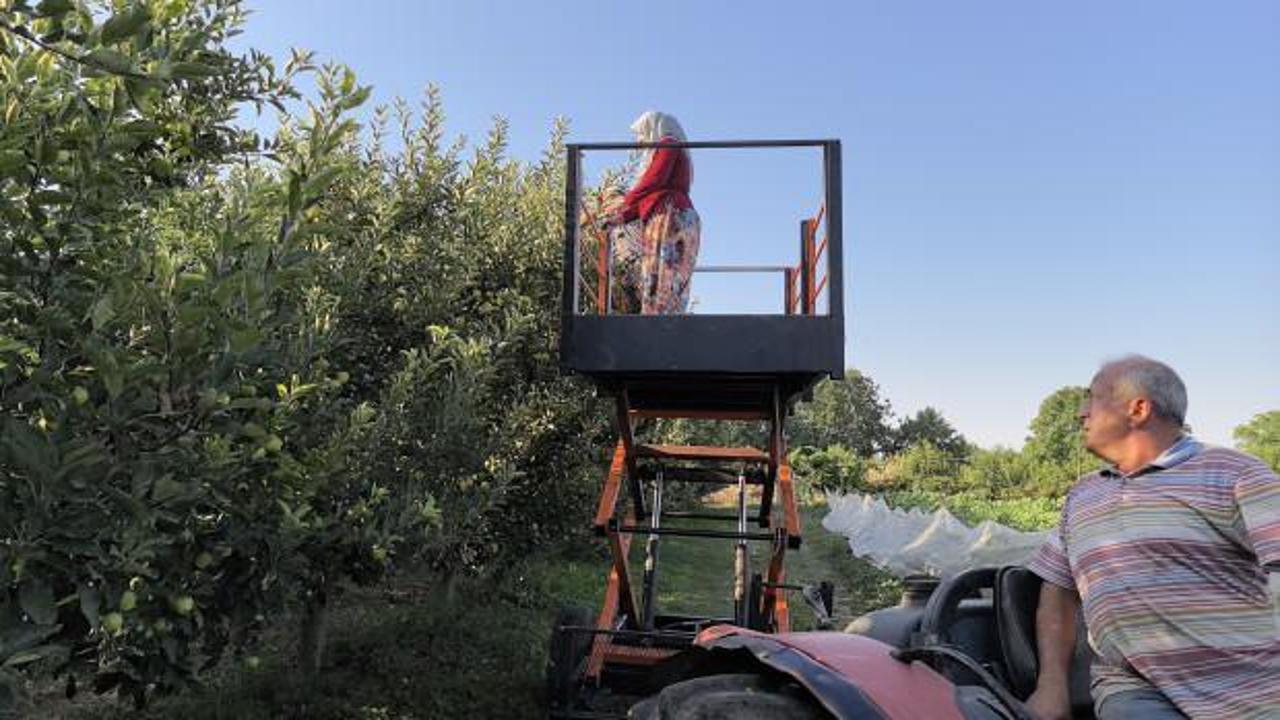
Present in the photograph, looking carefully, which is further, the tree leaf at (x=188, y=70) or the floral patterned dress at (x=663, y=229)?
the floral patterned dress at (x=663, y=229)

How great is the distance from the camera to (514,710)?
20.5 feet

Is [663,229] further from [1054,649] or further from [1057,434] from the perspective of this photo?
[1057,434]

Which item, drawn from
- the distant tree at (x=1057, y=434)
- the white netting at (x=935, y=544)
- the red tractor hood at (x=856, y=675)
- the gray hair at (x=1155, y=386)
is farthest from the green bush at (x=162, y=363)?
the distant tree at (x=1057, y=434)

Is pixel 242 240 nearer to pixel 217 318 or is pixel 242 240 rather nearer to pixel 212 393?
pixel 217 318

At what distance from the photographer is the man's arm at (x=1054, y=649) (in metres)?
2.51

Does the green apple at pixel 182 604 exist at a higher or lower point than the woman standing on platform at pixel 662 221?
lower

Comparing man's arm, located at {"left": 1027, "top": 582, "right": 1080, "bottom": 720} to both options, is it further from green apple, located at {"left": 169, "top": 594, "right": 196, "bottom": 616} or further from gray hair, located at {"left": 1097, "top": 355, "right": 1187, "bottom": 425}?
green apple, located at {"left": 169, "top": 594, "right": 196, "bottom": 616}

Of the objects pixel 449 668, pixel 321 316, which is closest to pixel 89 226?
pixel 321 316

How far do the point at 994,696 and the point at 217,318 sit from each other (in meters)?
2.00

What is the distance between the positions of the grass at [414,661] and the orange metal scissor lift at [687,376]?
3.29 ft

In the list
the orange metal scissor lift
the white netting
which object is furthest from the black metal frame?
the white netting

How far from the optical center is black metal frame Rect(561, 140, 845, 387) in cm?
506

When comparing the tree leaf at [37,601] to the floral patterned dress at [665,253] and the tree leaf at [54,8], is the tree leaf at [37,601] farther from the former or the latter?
the floral patterned dress at [665,253]

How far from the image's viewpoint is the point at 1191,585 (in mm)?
2336
